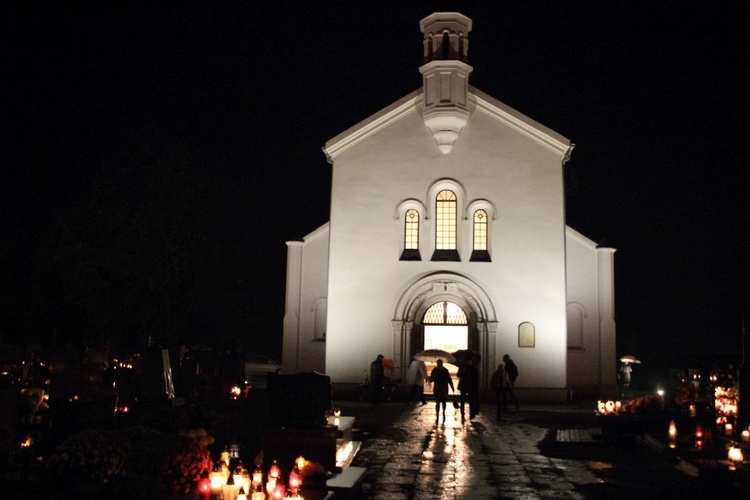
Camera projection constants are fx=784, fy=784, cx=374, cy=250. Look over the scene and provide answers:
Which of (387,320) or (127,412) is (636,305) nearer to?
(387,320)

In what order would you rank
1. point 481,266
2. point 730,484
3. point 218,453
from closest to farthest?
point 730,484
point 218,453
point 481,266

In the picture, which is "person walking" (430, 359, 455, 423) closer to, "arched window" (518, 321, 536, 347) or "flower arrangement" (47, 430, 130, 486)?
"arched window" (518, 321, 536, 347)

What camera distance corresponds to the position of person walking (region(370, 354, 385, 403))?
912 inches

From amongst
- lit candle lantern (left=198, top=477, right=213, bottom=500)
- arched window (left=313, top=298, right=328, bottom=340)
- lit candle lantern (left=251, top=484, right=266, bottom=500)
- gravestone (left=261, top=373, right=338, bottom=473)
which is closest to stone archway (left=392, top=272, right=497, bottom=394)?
arched window (left=313, top=298, right=328, bottom=340)

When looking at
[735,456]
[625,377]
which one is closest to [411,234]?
[625,377]

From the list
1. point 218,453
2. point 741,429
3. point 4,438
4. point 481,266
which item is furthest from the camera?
point 481,266

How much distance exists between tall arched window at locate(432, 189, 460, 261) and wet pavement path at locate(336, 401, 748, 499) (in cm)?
732

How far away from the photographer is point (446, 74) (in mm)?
24078

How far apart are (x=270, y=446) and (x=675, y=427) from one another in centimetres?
723

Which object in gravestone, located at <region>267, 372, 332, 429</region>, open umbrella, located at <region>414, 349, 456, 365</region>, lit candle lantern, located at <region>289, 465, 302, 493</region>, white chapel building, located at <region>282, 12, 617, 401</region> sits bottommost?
lit candle lantern, located at <region>289, 465, 302, 493</region>

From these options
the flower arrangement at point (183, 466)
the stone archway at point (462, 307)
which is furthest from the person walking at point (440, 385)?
the flower arrangement at point (183, 466)

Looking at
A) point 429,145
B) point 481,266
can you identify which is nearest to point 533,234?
point 481,266

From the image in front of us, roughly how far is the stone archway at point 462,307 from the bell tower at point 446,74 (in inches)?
173

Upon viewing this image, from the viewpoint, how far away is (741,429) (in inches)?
515
